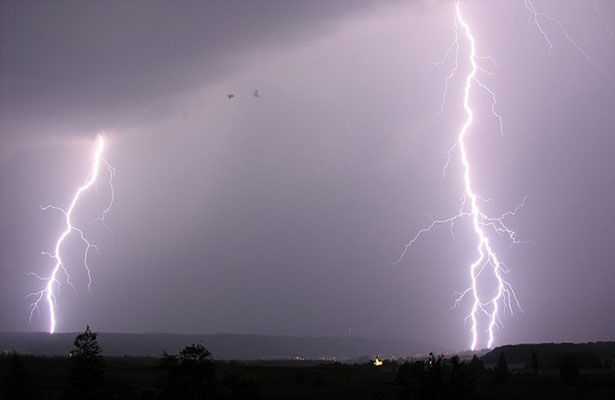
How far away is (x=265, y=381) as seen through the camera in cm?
5788

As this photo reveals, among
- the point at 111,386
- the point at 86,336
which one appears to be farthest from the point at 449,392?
the point at 111,386

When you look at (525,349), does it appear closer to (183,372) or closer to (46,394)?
(46,394)

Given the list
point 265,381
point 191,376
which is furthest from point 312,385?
point 191,376

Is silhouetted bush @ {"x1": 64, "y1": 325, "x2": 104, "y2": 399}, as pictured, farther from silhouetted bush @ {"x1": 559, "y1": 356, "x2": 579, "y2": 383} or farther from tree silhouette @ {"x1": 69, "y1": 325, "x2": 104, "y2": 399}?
silhouetted bush @ {"x1": 559, "y1": 356, "x2": 579, "y2": 383}

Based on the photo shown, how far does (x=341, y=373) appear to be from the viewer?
70.1 m

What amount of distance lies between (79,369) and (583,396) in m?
29.3

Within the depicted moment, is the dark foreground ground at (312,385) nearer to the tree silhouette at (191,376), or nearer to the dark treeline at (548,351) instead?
the tree silhouette at (191,376)

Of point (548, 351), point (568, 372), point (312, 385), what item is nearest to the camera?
point (312, 385)

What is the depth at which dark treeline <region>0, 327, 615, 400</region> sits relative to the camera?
21875mm

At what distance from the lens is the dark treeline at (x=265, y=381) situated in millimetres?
21875

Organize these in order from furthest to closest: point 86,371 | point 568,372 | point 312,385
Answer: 1. point 568,372
2. point 312,385
3. point 86,371

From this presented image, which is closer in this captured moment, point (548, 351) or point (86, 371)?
point (86, 371)

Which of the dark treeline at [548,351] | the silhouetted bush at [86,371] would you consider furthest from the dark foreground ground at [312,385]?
the dark treeline at [548,351]

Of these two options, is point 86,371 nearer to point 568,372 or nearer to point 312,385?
point 312,385
